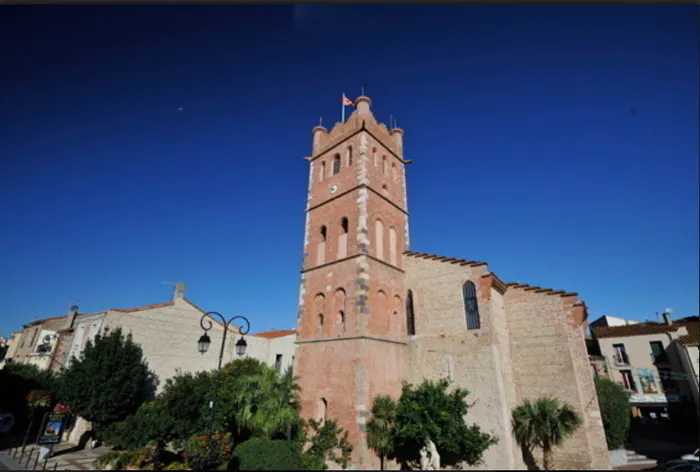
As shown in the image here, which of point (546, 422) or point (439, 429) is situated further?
point (546, 422)

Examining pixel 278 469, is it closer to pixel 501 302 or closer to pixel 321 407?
pixel 321 407

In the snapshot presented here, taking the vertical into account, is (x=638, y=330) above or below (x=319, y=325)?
above

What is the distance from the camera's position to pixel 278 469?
36.8 feet

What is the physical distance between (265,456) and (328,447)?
9.30ft

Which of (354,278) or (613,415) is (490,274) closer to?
(354,278)

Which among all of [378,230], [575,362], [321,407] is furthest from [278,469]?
[575,362]

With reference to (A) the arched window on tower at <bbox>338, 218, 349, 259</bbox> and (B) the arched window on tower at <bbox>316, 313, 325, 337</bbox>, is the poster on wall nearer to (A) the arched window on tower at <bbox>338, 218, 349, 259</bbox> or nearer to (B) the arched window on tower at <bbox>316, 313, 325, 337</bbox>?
(A) the arched window on tower at <bbox>338, 218, 349, 259</bbox>

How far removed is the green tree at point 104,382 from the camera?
18.0 meters

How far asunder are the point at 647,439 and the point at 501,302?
20.1m

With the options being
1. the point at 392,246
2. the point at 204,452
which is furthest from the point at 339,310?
the point at 204,452

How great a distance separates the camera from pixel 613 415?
19.5 m

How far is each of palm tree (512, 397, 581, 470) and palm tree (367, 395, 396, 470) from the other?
5.06 m

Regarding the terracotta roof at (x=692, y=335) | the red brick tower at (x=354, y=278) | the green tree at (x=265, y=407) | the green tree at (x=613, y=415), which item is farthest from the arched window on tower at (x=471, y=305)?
the terracotta roof at (x=692, y=335)

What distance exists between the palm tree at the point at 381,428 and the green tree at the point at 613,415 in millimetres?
14252
